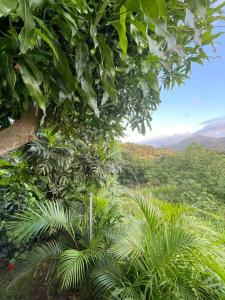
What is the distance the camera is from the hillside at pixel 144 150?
355 inches

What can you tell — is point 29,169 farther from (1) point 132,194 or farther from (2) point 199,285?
(2) point 199,285

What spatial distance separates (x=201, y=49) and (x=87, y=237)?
197 cm

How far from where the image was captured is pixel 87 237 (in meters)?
2.51

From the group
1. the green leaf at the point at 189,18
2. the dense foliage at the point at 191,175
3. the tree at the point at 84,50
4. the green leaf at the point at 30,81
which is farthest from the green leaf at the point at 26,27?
the dense foliage at the point at 191,175

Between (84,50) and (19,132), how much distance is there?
401 millimetres

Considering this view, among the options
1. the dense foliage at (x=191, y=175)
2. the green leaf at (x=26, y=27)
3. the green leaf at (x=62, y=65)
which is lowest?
the dense foliage at (x=191, y=175)

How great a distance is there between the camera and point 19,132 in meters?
0.99

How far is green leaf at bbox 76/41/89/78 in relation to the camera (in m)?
0.77

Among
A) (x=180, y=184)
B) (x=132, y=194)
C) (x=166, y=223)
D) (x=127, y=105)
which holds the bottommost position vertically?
(x=180, y=184)

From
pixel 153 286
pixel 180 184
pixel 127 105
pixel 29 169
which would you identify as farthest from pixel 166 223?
pixel 180 184

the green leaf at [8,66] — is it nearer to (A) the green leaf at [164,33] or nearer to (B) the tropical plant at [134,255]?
(A) the green leaf at [164,33]

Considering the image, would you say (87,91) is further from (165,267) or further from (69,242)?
(69,242)

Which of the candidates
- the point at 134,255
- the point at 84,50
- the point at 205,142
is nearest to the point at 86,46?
the point at 84,50

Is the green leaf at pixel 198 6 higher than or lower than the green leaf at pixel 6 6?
lower
